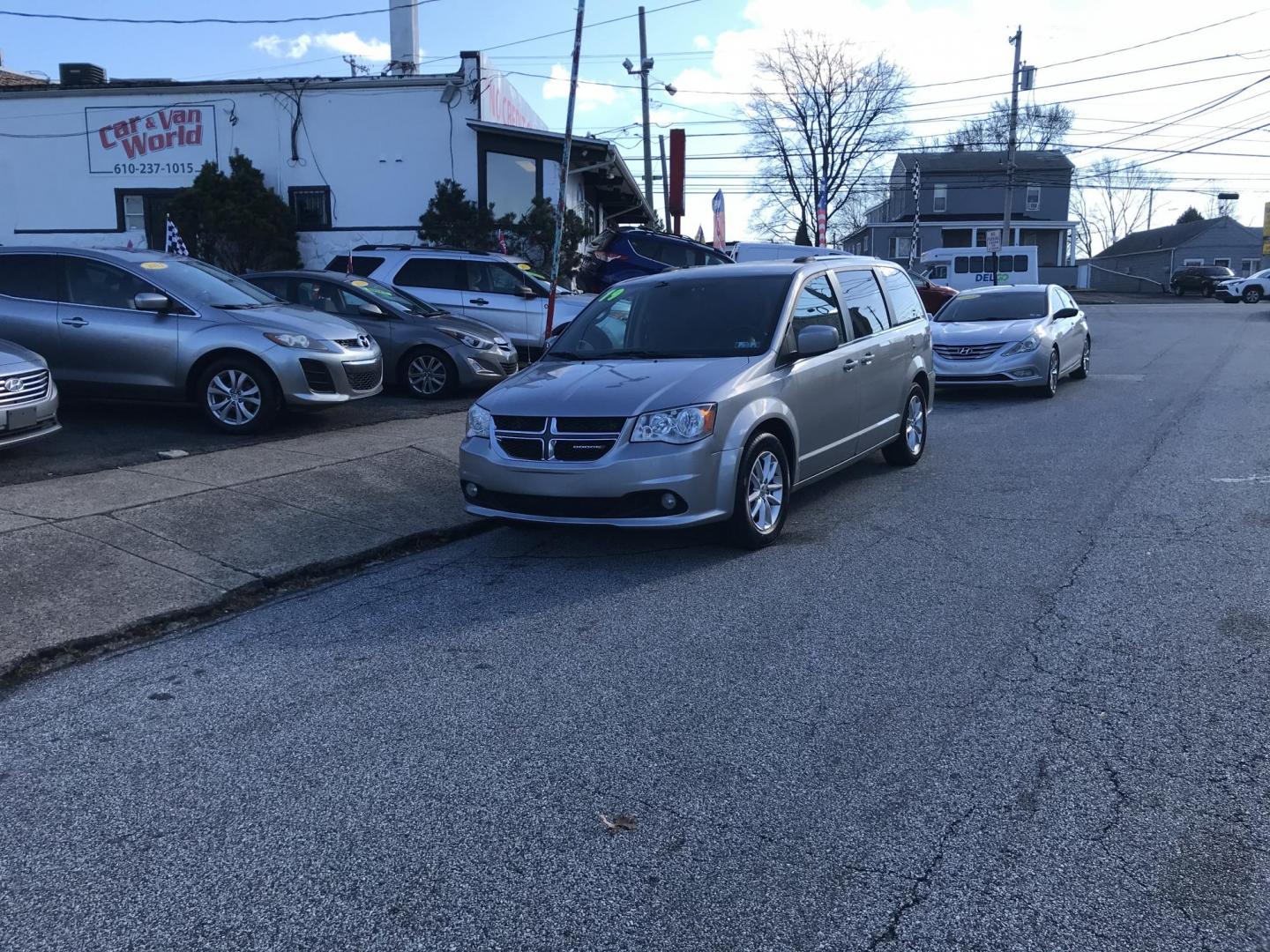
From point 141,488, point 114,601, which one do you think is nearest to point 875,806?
point 114,601

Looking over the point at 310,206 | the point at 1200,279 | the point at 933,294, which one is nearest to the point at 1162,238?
the point at 1200,279

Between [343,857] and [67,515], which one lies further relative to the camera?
[67,515]

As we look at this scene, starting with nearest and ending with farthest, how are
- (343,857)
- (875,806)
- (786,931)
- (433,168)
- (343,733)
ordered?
(786,931), (343,857), (875,806), (343,733), (433,168)

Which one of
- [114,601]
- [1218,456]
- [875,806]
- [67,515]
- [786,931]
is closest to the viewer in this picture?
[786,931]

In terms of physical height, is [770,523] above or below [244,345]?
below

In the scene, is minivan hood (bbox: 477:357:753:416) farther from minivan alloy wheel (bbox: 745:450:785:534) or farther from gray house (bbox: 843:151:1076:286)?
gray house (bbox: 843:151:1076:286)

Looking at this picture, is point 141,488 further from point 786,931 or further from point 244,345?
point 786,931

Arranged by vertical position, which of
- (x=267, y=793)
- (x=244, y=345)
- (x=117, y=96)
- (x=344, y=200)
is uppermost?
(x=117, y=96)

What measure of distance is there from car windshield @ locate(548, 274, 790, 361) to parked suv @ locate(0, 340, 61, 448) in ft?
13.0

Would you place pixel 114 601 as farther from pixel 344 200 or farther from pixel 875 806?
pixel 344 200

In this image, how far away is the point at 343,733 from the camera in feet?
14.7

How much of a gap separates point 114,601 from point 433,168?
19.0 metres

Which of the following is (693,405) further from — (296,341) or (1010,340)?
(1010,340)

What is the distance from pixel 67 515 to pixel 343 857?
470cm
